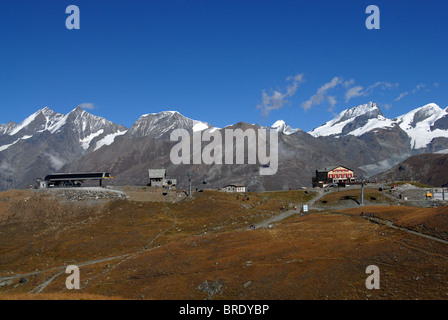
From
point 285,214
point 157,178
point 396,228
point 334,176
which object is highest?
point 334,176

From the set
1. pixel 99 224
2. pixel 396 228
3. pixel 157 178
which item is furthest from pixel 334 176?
pixel 396 228

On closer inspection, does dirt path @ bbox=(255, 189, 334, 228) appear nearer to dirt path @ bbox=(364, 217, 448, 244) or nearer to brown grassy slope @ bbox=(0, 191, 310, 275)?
brown grassy slope @ bbox=(0, 191, 310, 275)

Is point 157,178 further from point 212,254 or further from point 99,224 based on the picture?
point 212,254

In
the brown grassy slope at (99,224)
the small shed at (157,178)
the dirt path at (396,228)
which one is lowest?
the brown grassy slope at (99,224)

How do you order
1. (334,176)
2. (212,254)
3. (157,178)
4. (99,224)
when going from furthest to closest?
(334,176), (157,178), (99,224), (212,254)

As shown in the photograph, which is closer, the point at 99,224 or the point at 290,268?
the point at 290,268

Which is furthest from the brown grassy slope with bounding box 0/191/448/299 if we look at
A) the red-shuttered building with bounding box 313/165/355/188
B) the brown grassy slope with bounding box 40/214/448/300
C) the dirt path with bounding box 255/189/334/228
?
the red-shuttered building with bounding box 313/165/355/188

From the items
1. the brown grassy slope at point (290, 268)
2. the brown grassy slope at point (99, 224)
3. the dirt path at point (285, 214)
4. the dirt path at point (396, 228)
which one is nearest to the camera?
the brown grassy slope at point (290, 268)

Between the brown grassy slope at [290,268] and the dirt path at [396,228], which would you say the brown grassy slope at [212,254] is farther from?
the dirt path at [396,228]

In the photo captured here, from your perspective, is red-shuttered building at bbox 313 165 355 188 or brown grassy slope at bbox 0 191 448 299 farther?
red-shuttered building at bbox 313 165 355 188

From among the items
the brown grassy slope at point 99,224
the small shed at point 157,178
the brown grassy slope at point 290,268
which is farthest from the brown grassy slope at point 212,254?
the small shed at point 157,178
